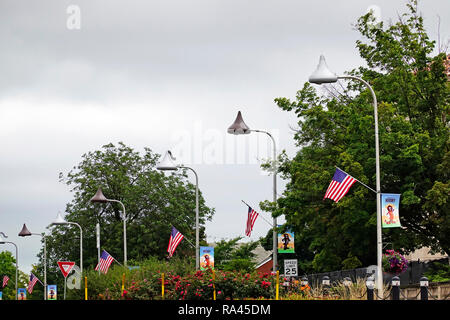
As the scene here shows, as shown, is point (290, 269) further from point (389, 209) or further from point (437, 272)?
point (437, 272)

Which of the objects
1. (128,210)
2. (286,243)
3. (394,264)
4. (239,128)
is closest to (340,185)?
(394,264)

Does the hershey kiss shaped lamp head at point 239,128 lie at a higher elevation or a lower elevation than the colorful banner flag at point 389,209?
higher

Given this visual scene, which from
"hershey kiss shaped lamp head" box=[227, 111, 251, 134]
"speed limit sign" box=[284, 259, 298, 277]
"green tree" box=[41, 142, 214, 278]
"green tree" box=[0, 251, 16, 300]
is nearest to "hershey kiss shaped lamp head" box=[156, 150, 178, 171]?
"hershey kiss shaped lamp head" box=[227, 111, 251, 134]

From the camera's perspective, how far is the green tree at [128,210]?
70.0m

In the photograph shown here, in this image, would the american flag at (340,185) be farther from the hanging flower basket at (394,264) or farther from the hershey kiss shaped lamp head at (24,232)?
the hershey kiss shaped lamp head at (24,232)

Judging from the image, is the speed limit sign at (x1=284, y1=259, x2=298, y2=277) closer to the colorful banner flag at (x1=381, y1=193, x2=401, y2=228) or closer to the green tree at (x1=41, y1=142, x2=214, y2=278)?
the colorful banner flag at (x1=381, y1=193, x2=401, y2=228)

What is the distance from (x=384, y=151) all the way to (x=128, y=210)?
3735cm

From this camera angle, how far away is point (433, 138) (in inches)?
1513

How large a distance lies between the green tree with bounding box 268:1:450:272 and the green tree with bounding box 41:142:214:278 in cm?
2688

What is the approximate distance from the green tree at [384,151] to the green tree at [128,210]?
26880mm

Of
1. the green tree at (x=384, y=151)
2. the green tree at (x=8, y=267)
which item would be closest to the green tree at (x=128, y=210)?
the green tree at (x=384, y=151)

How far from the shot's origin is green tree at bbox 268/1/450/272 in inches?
1485

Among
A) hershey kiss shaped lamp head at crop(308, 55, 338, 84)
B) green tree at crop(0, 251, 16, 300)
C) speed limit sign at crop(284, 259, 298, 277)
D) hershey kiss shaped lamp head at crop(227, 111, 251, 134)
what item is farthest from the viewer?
green tree at crop(0, 251, 16, 300)
